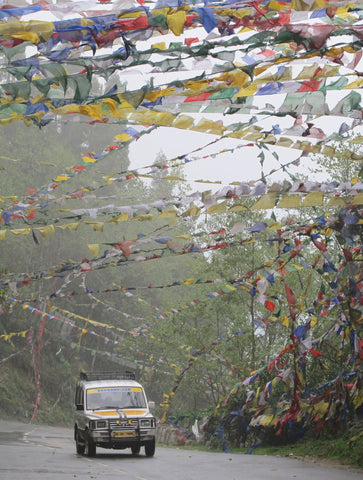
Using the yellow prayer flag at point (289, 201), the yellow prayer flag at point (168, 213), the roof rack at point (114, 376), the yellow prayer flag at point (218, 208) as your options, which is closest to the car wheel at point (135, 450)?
the roof rack at point (114, 376)

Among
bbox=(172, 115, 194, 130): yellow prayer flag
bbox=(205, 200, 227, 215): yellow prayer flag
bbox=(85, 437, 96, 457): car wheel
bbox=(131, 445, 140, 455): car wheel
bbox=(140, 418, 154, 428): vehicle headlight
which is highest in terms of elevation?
bbox=(172, 115, 194, 130): yellow prayer flag

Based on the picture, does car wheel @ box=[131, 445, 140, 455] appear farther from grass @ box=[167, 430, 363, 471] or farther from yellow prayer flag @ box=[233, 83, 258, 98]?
yellow prayer flag @ box=[233, 83, 258, 98]

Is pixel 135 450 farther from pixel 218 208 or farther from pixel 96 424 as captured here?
pixel 218 208

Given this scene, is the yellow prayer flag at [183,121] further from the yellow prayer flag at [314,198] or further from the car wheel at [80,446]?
the car wheel at [80,446]

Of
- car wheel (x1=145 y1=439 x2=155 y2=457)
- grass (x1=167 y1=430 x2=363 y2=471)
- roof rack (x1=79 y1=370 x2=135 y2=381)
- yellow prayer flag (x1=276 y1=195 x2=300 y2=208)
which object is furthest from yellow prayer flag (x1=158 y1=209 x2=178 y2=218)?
roof rack (x1=79 y1=370 x2=135 y2=381)

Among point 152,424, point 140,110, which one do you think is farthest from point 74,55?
point 152,424

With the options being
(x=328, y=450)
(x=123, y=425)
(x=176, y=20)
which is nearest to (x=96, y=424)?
(x=123, y=425)

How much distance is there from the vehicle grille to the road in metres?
0.69

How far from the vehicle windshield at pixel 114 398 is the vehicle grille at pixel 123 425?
0.75 m

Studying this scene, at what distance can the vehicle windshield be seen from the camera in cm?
1720

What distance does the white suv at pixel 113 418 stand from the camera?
16328 millimetres

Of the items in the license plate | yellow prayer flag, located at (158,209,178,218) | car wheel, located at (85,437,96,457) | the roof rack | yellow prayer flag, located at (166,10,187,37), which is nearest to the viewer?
yellow prayer flag, located at (166,10,187,37)

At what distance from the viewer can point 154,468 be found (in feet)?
46.7

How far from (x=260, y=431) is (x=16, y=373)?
94.8 feet
